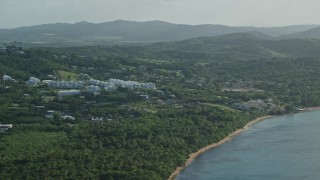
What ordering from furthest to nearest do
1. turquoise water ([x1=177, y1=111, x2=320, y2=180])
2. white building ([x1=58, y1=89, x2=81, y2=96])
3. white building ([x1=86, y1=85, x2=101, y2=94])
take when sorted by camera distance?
white building ([x1=86, y1=85, x2=101, y2=94]) < white building ([x1=58, y1=89, x2=81, y2=96]) < turquoise water ([x1=177, y1=111, x2=320, y2=180])

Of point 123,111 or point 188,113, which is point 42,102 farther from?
point 188,113

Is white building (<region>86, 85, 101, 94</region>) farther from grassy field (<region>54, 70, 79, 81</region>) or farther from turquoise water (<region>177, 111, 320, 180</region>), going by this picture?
turquoise water (<region>177, 111, 320, 180</region>)

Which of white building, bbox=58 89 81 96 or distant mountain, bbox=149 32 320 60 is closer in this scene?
white building, bbox=58 89 81 96

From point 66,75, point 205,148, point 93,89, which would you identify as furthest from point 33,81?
point 205,148

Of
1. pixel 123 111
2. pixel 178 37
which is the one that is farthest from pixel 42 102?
pixel 178 37

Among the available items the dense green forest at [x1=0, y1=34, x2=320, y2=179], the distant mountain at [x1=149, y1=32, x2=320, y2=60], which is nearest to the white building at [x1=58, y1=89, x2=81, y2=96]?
the dense green forest at [x1=0, y1=34, x2=320, y2=179]

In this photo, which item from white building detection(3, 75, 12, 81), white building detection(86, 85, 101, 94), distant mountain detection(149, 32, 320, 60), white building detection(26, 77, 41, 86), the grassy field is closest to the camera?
white building detection(86, 85, 101, 94)

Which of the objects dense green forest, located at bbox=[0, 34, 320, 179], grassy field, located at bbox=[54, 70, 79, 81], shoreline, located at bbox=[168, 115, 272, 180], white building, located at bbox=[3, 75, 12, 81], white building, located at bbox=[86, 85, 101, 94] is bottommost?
shoreline, located at bbox=[168, 115, 272, 180]
